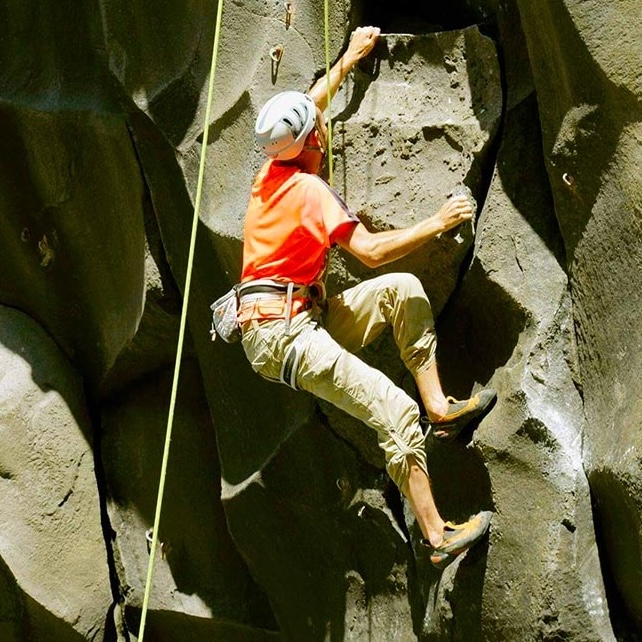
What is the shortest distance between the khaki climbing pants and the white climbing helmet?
60 centimetres

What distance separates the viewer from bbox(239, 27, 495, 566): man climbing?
5.29 metres

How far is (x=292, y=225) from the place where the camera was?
17.6 ft

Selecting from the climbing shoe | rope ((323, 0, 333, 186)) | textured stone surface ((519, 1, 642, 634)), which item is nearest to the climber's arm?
rope ((323, 0, 333, 186))

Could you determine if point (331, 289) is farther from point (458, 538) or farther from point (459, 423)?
point (458, 538)

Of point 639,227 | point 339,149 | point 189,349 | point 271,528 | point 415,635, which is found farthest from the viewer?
point 189,349

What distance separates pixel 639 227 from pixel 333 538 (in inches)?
90.1

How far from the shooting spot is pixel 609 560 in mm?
5445

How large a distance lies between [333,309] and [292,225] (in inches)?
15.8

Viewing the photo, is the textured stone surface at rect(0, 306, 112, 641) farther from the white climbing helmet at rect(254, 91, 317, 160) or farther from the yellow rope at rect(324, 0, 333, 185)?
the white climbing helmet at rect(254, 91, 317, 160)

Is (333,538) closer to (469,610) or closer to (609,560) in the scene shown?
(469,610)

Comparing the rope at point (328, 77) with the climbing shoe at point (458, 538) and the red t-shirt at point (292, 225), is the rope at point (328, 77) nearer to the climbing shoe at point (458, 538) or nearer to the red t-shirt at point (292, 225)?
the red t-shirt at point (292, 225)

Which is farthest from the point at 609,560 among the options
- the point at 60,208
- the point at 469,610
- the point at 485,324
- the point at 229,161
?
the point at 60,208

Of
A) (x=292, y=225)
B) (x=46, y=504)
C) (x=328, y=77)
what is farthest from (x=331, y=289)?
(x=46, y=504)

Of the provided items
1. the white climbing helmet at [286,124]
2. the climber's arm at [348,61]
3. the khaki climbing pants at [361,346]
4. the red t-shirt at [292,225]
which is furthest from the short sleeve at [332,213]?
the climber's arm at [348,61]
